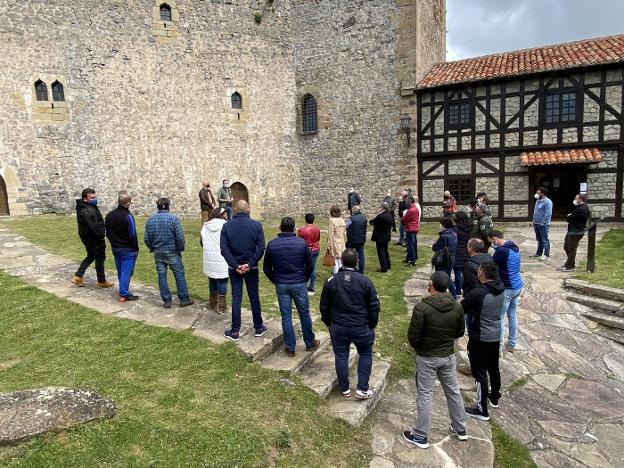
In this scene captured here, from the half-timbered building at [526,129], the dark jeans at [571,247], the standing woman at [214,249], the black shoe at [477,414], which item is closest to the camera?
the black shoe at [477,414]

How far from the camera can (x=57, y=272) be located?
331 inches

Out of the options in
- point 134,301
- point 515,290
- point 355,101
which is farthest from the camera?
point 355,101

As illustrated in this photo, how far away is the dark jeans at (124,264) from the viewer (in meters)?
6.70

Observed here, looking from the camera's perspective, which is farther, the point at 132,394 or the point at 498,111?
the point at 498,111

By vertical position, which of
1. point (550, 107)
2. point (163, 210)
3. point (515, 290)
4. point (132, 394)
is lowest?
point (132, 394)

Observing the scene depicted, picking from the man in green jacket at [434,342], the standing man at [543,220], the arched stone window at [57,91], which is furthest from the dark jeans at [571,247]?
the arched stone window at [57,91]

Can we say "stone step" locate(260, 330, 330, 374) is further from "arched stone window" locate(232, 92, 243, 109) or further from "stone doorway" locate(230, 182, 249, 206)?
"arched stone window" locate(232, 92, 243, 109)

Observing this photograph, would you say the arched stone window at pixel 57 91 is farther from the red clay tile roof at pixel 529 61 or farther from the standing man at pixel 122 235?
the red clay tile roof at pixel 529 61

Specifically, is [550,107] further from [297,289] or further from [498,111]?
[297,289]

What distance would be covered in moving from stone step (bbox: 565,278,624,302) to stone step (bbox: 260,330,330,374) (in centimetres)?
606

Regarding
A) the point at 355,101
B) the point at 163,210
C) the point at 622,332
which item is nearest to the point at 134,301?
the point at 163,210

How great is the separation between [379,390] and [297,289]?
1.61 m

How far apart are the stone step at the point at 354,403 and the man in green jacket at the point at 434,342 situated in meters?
0.51

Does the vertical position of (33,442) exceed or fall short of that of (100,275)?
it falls short
